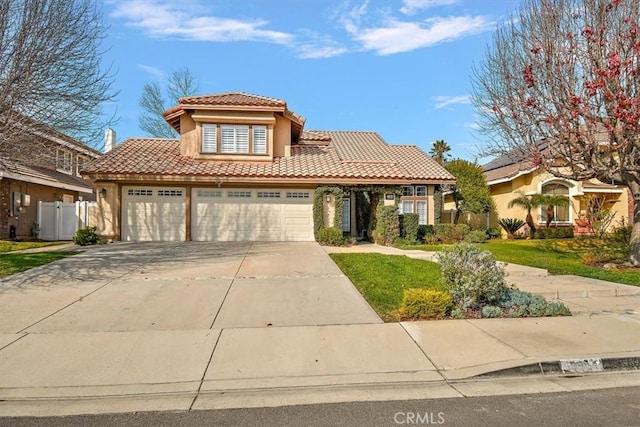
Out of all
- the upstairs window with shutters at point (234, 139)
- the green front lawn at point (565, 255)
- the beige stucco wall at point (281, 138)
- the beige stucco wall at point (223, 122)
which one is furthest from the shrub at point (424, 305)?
the beige stucco wall at point (281, 138)

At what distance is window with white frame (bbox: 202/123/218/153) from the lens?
17797 millimetres

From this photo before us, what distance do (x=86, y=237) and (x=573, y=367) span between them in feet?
51.3

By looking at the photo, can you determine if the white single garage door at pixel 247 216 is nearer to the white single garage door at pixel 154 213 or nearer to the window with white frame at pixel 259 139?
the white single garage door at pixel 154 213

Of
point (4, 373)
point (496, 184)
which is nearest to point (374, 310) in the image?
point (4, 373)

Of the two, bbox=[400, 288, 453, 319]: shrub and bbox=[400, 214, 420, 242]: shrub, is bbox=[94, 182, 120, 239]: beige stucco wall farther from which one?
bbox=[400, 288, 453, 319]: shrub

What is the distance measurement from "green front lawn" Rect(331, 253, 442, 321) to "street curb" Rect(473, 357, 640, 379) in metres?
2.16

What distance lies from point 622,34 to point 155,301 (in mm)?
12111

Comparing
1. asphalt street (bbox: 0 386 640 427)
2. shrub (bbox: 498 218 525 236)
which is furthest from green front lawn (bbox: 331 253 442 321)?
shrub (bbox: 498 218 525 236)

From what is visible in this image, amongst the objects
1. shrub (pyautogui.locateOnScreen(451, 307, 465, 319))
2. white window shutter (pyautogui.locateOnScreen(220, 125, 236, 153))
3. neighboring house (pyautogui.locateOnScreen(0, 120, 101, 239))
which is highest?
white window shutter (pyautogui.locateOnScreen(220, 125, 236, 153))

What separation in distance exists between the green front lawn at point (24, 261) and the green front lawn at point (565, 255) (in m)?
11.8

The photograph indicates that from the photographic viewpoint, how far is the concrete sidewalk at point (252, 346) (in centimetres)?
426

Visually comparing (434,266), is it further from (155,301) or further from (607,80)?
(155,301)

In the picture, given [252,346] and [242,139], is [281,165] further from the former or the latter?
[252,346]

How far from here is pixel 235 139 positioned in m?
18.0
